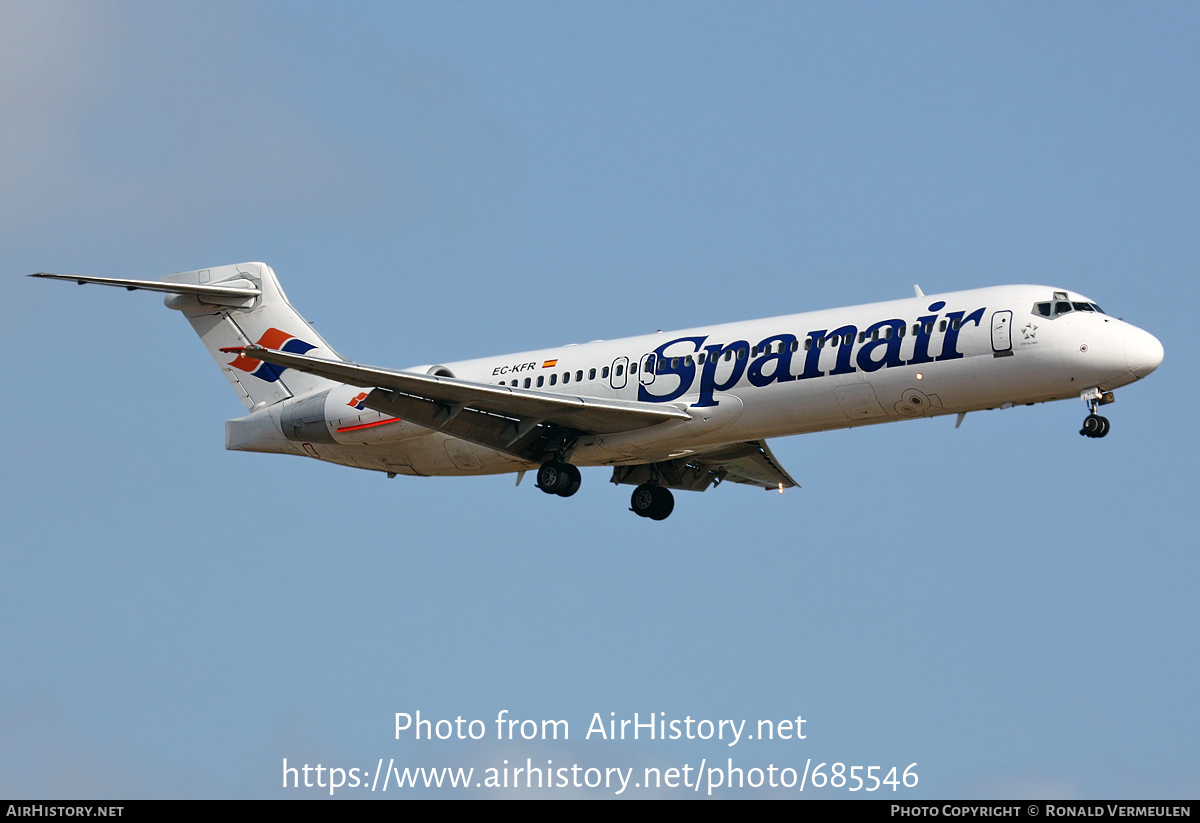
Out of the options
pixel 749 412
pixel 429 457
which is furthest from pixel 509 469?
pixel 749 412


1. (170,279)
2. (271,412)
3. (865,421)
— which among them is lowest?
(865,421)

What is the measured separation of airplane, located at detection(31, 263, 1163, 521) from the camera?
26.3 meters

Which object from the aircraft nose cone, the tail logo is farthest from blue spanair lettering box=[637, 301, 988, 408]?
the tail logo

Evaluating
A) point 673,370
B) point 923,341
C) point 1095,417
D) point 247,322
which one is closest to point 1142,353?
point 1095,417

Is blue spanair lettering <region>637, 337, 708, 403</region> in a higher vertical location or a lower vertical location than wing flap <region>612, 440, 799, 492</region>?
lower

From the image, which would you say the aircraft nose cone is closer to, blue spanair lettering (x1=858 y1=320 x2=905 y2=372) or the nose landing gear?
the nose landing gear

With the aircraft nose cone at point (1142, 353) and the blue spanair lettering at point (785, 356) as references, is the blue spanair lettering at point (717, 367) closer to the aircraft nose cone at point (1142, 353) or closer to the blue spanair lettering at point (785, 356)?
the blue spanair lettering at point (785, 356)

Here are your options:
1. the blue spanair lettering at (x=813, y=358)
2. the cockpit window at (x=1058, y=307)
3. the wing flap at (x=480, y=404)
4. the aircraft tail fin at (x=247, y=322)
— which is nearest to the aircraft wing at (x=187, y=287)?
the aircraft tail fin at (x=247, y=322)

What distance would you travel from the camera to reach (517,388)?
30375mm

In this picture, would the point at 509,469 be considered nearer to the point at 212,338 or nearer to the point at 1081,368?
the point at 212,338

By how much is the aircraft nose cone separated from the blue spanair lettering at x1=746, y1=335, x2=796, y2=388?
18.7ft

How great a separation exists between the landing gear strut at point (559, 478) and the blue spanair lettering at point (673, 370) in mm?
1949

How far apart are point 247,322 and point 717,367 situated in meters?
11.7

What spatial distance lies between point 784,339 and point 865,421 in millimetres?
2063
